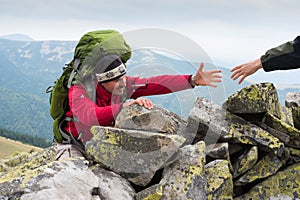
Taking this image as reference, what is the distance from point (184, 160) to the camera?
8.67m

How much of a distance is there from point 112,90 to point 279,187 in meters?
5.24

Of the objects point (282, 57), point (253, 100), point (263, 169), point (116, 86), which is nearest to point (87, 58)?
point (116, 86)

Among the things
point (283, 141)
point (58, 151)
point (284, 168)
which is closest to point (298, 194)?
point (284, 168)

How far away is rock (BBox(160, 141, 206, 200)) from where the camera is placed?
8164 mm

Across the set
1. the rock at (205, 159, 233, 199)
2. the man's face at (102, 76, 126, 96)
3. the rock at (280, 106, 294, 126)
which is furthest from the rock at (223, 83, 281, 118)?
the man's face at (102, 76, 126, 96)

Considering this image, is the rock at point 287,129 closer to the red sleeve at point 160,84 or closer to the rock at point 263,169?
the rock at point 263,169

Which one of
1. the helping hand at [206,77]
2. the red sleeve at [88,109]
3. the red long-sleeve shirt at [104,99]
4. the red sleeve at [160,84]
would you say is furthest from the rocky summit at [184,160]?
the red sleeve at [160,84]

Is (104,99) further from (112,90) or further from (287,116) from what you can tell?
(287,116)

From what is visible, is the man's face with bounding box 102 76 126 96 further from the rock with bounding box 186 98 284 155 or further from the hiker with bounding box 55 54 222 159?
the rock with bounding box 186 98 284 155

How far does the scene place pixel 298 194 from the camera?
30.8 ft

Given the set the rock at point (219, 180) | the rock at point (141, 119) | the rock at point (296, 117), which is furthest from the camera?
the rock at point (296, 117)

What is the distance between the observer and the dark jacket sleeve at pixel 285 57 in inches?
317

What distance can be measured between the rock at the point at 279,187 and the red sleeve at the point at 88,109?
4109 mm

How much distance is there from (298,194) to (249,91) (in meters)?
3.04
